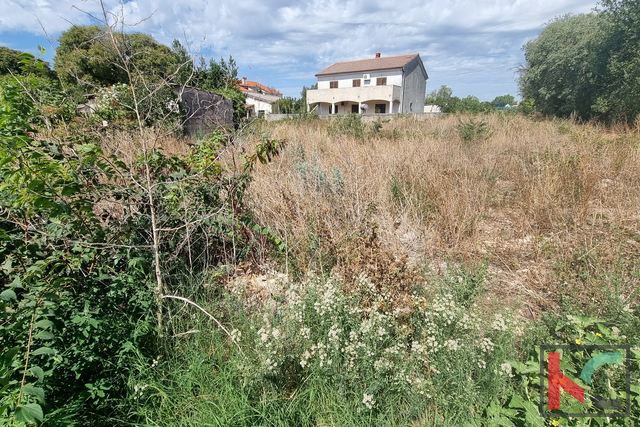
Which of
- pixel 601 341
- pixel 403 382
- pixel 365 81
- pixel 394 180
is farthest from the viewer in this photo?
pixel 365 81

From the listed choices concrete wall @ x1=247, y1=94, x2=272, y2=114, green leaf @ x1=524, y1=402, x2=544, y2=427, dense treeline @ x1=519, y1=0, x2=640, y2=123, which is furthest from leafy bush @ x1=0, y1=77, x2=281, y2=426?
concrete wall @ x1=247, y1=94, x2=272, y2=114

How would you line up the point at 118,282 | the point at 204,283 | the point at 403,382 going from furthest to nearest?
the point at 204,283 < the point at 118,282 < the point at 403,382

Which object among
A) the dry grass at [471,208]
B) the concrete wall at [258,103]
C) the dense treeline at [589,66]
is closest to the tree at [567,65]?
the dense treeline at [589,66]

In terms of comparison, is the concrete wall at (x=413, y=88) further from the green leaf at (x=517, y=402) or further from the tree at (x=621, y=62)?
the green leaf at (x=517, y=402)

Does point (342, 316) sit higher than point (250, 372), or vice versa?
point (342, 316)

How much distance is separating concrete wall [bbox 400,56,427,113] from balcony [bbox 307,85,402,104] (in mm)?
2716

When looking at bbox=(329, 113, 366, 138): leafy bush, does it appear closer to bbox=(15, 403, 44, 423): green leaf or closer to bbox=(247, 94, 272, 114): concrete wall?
bbox=(15, 403, 44, 423): green leaf

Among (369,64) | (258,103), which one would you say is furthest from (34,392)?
(369,64)

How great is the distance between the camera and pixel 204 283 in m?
2.34

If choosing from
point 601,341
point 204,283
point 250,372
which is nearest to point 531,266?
point 601,341

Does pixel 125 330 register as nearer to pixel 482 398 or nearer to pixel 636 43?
pixel 482 398

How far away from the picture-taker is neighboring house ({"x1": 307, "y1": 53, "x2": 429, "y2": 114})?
28.3 m

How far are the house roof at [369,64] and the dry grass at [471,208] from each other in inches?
1114

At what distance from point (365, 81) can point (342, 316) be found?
112ft
